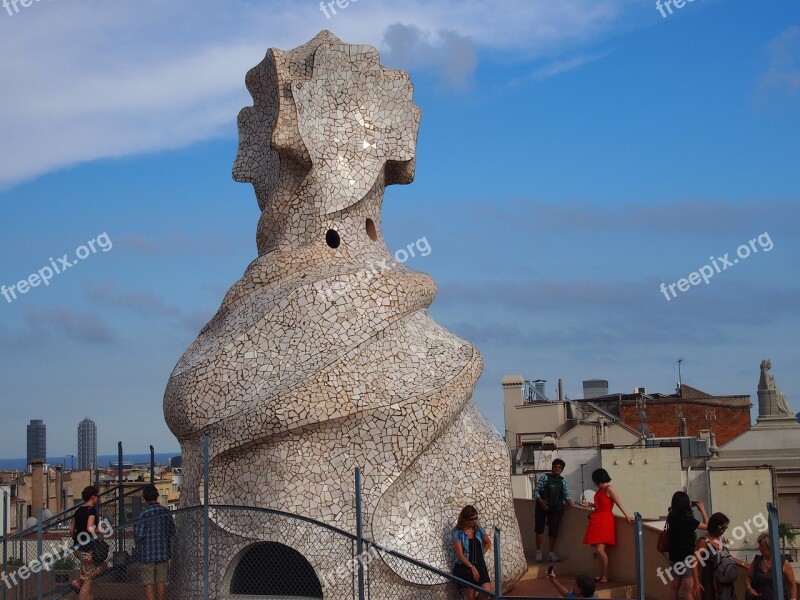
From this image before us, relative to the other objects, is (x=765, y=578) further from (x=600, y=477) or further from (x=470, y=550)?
(x=470, y=550)

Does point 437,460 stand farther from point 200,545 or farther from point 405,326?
point 200,545

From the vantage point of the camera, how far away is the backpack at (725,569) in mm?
13086

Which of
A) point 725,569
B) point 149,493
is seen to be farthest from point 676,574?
point 149,493

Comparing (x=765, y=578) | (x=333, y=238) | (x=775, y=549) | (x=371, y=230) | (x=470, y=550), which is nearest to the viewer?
(x=775, y=549)

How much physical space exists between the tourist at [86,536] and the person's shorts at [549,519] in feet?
21.1

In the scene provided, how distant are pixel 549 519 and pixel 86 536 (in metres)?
6.77

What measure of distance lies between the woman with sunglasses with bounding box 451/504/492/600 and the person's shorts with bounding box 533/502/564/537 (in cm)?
307

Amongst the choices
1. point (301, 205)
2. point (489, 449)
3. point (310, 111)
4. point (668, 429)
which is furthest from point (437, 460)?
point (668, 429)

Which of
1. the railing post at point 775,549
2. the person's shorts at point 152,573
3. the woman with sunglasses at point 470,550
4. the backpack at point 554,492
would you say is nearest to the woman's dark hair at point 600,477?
the woman with sunglasses at point 470,550

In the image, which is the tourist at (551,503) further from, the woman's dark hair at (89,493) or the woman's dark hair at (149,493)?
the woman's dark hair at (89,493)

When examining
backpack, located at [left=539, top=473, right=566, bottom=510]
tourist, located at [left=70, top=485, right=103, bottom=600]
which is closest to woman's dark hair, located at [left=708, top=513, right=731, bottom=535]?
backpack, located at [left=539, top=473, right=566, bottom=510]

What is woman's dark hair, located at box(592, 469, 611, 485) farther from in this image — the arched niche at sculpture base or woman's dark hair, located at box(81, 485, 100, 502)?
woman's dark hair, located at box(81, 485, 100, 502)

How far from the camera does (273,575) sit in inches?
589

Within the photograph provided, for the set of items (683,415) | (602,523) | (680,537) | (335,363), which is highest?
(683,415)
